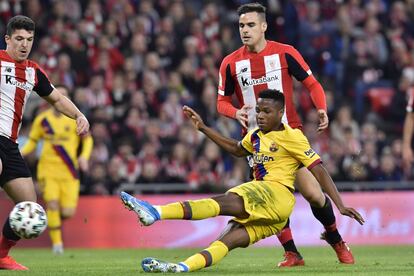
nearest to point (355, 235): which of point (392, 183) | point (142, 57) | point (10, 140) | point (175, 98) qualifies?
point (392, 183)

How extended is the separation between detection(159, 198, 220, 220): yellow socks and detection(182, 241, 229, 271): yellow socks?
0.29 metres

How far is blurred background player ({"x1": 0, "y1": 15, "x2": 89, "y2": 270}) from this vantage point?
10297 mm

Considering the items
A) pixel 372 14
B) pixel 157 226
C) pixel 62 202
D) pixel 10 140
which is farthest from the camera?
pixel 372 14

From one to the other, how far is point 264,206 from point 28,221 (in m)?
2.08

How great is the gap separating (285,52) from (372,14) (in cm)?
1155

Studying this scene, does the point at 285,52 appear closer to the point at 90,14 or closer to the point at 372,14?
the point at 90,14

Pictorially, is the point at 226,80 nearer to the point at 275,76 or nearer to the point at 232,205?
the point at 275,76

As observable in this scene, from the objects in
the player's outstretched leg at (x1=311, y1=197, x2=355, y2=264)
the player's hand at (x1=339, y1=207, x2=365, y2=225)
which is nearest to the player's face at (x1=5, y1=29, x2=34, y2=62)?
the player's outstretched leg at (x1=311, y1=197, x2=355, y2=264)

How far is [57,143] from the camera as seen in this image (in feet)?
53.5

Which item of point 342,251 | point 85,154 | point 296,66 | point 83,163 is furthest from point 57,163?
point 342,251

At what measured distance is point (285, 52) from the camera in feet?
35.8

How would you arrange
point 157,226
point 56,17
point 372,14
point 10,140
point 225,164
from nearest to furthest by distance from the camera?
point 10,140, point 157,226, point 225,164, point 56,17, point 372,14

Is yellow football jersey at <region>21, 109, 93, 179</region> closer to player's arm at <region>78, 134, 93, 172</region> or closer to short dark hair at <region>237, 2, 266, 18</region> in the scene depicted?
player's arm at <region>78, 134, 93, 172</region>

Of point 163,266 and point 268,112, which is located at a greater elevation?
point 268,112
